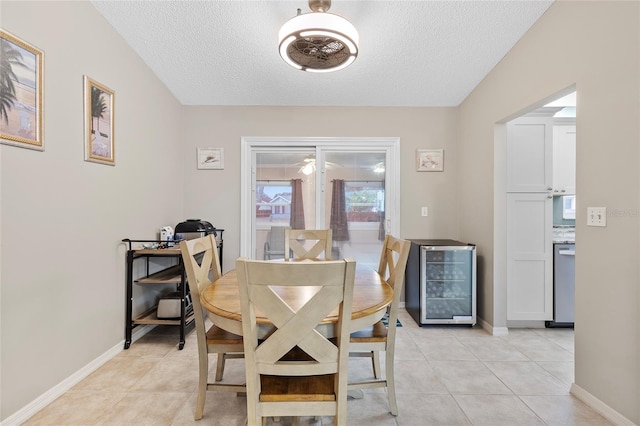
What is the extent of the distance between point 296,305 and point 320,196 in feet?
7.84

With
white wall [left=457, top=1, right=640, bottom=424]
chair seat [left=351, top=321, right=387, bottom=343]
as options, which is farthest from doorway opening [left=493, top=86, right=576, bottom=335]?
chair seat [left=351, top=321, right=387, bottom=343]

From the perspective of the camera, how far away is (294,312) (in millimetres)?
1065

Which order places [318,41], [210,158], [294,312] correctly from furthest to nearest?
1. [210,158]
2. [318,41]
3. [294,312]

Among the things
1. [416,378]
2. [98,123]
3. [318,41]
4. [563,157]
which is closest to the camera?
[318,41]

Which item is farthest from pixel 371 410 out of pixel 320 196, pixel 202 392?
pixel 320 196

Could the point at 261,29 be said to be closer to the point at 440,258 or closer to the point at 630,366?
the point at 440,258

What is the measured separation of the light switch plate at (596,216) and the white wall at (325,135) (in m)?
1.80

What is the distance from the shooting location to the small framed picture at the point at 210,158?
347 centimetres

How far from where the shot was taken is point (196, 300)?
1523mm

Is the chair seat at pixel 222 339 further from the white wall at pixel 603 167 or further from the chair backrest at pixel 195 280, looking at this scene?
the white wall at pixel 603 167

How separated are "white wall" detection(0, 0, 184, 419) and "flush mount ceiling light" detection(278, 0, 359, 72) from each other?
143 cm

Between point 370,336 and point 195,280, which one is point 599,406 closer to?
point 370,336

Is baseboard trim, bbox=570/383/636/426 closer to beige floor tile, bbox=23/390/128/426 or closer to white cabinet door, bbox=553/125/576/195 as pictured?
white cabinet door, bbox=553/125/576/195

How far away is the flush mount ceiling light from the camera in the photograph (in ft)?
5.41
